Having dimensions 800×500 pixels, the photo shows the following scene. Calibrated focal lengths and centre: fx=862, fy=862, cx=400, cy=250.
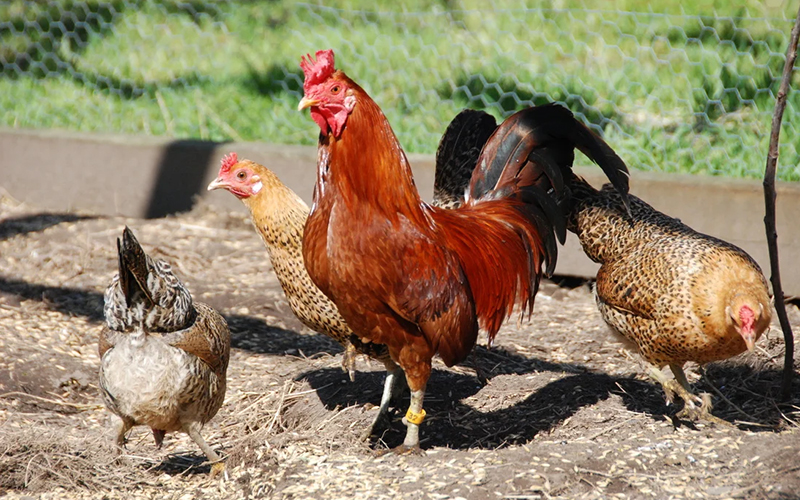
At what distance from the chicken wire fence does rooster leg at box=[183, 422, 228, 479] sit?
142 inches

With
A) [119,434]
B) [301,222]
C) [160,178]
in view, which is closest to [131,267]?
[119,434]

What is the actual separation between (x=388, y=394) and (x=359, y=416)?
21 cm

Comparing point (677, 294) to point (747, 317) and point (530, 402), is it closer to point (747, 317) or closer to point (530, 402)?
point (747, 317)

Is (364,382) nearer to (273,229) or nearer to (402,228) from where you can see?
(273,229)

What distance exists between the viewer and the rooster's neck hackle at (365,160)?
3580 millimetres

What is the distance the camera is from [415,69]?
27.1 feet

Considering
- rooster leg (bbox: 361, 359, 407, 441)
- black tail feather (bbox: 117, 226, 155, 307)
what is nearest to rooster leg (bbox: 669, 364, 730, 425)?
rooster leg (bbox: 361, 359, 407, 441)

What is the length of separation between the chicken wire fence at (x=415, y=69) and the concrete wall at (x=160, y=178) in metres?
0.49

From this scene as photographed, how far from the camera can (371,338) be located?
3768 millimetres

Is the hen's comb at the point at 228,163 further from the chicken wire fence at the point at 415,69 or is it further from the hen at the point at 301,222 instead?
the chicken wire fence at the point at 415,69

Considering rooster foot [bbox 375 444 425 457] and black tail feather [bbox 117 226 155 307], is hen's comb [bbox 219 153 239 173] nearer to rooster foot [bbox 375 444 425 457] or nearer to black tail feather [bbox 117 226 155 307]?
black tail feather [bbox 117 226 155 307]

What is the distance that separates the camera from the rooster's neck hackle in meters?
3.58

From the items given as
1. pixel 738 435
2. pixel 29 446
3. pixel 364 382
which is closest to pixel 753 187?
pixel 738 435

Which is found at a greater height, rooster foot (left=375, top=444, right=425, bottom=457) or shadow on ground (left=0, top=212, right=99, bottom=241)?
rooster foot (left=375, top=444, right=425, bottom=457)
